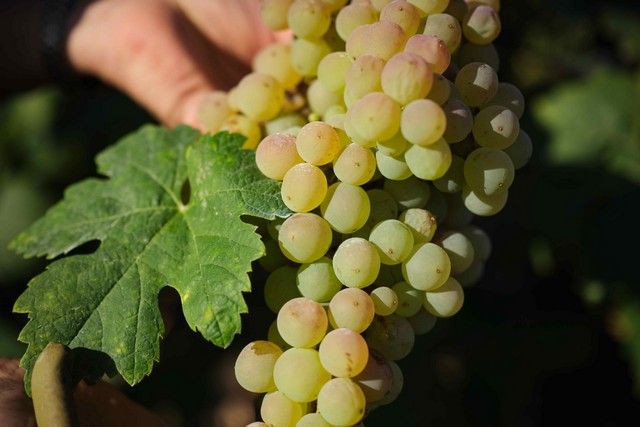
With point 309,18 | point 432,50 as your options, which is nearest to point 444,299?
point 432,50

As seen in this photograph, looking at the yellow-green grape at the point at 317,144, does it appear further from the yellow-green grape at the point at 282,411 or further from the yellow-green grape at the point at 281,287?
the yellow-green grape at the point at 282,411

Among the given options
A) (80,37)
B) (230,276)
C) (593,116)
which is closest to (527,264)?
(593,116)

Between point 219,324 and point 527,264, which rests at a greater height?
point 219,324

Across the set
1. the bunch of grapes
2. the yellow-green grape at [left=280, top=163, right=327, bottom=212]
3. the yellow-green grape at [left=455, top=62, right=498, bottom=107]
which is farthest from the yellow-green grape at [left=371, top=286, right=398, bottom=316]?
the yellow-green grape at [left=455, top=62, right=498, bottom=107]

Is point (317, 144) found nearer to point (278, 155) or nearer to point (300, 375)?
point (278, 155)

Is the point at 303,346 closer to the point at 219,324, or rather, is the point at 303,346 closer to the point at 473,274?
the point at 219,324

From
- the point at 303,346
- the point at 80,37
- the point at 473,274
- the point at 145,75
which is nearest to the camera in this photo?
the point at 303,346
